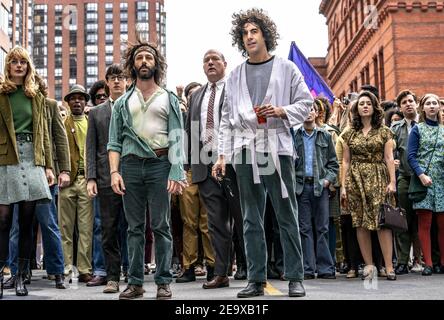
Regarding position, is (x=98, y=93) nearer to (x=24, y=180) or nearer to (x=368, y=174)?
(x=24, y=180)

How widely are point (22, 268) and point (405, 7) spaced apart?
31009mm

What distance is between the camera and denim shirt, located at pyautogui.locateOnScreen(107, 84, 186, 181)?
20.3 feet

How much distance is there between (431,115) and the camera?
30.9 ft

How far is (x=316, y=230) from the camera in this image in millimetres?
9117

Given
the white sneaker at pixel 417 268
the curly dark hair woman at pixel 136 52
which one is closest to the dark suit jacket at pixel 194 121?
the curly dark hair woman at pixel 136 52

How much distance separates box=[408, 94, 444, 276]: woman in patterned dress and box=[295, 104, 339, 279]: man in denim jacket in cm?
113

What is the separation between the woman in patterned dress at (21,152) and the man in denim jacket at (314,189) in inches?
136

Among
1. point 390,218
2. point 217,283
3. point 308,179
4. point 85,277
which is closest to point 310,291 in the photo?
point 217,283

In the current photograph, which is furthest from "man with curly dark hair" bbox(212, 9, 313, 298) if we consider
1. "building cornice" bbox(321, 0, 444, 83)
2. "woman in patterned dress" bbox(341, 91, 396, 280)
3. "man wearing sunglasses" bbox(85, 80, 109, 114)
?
"building cornice" bbox(321, 0, 444, 83)

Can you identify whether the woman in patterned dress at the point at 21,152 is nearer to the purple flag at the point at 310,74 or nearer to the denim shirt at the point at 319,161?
the denim shirt at the point at 319,161

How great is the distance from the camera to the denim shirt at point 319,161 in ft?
29.6

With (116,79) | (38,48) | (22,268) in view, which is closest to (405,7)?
(116,79)
